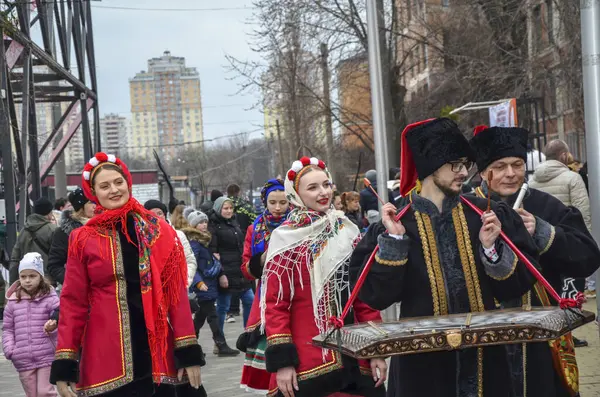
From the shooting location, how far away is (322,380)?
5176 millimetres

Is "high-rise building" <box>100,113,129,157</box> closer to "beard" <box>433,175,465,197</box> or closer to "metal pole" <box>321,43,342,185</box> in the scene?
"metal pole" <box>321,43,342,185</box>

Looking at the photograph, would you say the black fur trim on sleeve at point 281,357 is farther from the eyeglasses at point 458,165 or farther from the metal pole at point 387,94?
the metal pole at point 387,94

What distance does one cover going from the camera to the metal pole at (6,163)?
15.0 meters

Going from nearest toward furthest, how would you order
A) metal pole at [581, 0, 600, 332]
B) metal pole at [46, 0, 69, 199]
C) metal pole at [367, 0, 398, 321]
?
metal pole at [581, 0, 600, 332]
metal pole at [367, 0, 398, 321]
metal pole at [46, 0, 69, 199]

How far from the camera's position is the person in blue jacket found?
10891mm

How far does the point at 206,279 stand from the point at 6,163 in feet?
19.2

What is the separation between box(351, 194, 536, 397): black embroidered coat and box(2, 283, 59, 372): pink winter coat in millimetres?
4101

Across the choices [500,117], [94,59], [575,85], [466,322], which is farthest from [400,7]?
[466,322]

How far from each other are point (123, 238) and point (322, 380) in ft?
4.38

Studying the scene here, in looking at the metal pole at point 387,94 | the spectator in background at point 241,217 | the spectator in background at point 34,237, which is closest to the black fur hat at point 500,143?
the spectator in background at point 34,237

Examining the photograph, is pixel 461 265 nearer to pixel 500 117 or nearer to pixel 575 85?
pixel 500 117

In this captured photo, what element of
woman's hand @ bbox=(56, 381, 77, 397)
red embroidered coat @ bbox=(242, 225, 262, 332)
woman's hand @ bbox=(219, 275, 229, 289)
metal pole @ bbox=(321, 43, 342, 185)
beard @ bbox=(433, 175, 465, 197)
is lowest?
woman's hand @ bbox=(56, 381, 77, 397)

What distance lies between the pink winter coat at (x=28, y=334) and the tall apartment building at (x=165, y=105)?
113 m

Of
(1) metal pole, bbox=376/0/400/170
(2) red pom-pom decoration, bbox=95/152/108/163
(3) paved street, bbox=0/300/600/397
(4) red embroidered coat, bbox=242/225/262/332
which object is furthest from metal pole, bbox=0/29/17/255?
(1) metal pole, bbox=376/0/400/170
